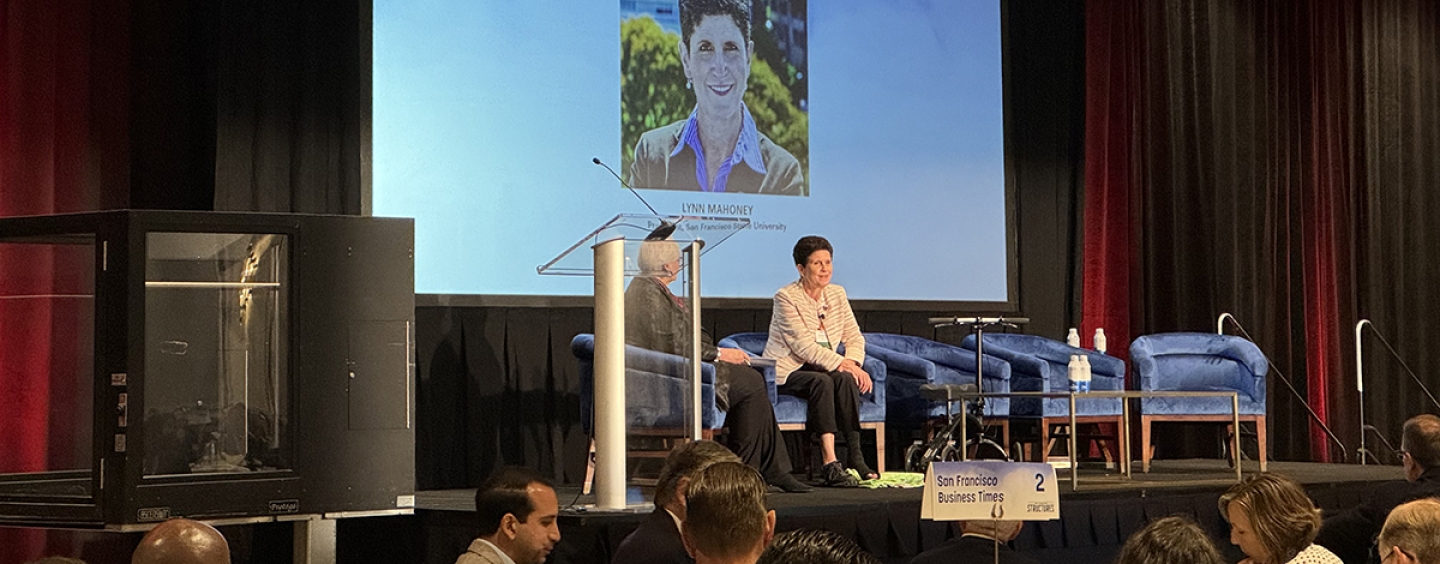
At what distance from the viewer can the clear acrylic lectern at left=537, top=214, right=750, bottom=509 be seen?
5.16m

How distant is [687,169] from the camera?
24.7 feet

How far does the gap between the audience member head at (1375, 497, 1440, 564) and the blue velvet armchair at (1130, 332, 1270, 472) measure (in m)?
3.64

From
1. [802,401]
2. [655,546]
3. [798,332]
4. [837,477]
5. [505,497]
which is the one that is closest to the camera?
[655,546]

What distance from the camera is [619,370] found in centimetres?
517

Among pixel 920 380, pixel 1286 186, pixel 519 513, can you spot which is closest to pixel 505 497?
pixel 519 513

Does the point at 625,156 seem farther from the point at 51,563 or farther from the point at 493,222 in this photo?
the point at 51,563

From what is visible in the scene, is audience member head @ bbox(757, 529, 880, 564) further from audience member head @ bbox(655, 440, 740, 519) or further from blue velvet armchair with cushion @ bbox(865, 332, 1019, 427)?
blue velvet armchair with cushion @ bbox(865, 332, 1019, 427)

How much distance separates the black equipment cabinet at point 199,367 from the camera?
4387mm

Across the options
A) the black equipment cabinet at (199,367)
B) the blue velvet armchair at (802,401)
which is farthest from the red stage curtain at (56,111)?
the blue velvet armchair at (802,401)

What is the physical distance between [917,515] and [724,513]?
10.3ft

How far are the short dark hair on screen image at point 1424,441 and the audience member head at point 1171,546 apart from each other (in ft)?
9.75

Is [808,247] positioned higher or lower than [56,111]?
lower

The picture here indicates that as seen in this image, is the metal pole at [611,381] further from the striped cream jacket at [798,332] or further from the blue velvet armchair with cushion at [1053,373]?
the blue velvet armchair with cushion at [1053,373]

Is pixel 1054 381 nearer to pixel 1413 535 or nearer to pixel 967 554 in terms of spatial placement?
pixel 1413 535
